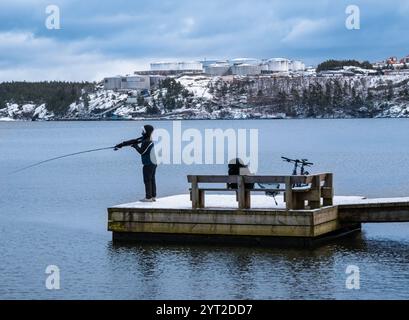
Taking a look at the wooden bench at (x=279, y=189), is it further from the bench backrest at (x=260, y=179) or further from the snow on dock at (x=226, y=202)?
the snow on dock at (x=226, y=202)

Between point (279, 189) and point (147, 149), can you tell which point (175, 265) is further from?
point (147, 149)

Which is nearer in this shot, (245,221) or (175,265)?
(175,265)

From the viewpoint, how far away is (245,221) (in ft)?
82.9

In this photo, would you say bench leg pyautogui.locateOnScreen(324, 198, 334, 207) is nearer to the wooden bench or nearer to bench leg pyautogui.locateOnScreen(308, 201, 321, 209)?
the wooden bench

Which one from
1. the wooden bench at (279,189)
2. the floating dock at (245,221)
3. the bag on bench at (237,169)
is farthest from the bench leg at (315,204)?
the bag on bench at (237,169)

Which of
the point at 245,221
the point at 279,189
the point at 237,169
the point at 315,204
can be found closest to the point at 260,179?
the point at 279,189

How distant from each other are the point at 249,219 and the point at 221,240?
3.30 ft

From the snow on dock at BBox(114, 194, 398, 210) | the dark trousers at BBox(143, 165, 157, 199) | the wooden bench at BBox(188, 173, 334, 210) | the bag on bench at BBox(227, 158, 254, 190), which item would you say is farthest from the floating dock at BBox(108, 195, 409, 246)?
the bag on bench at BBox(227, 158, 254, 190)

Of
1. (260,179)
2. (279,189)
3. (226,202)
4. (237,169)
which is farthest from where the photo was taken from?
(226,202)

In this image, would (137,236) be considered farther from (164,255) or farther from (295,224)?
(295,224)

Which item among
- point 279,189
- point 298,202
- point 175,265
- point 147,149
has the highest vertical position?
point 147,149

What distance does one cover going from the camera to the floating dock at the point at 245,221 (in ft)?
81.8

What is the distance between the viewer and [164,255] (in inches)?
983
